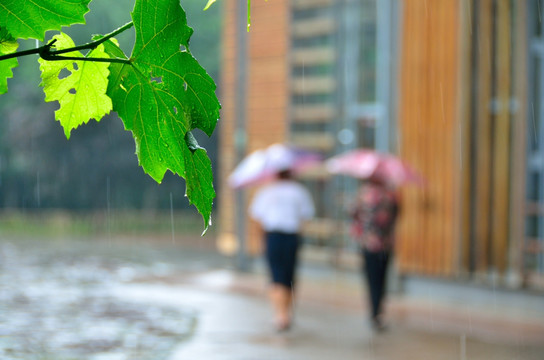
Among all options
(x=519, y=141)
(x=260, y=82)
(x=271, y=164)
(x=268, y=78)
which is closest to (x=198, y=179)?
(x=271, y=164)

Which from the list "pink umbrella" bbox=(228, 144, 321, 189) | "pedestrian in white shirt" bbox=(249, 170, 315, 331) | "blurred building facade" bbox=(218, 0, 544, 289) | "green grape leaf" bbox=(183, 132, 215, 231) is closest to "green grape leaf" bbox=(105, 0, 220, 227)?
"green grape leaf" bbox=(183, 132, 215, 231)

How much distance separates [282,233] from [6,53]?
29.7 ft

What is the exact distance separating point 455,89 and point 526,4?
145 centimetres

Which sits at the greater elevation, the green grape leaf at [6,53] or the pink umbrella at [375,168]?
the green grape leaf at [6,53]

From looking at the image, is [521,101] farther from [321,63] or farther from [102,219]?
[102,219]

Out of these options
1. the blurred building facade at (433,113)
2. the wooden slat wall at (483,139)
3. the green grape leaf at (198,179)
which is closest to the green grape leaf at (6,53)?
the green grape leaf at (198,179)

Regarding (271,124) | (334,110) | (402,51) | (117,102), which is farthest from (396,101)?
(117,102)

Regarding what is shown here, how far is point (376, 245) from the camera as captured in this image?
9.98 m

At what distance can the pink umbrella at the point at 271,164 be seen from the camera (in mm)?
10367

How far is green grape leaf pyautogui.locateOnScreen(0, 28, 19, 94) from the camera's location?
3.22ft

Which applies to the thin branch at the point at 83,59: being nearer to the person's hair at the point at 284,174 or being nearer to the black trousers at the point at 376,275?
the black trousers at the point at 376,275

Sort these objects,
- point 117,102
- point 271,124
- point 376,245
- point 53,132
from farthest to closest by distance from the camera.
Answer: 1. point 53,132
2. point 271,124
3. point 376,245
4. point 117,102

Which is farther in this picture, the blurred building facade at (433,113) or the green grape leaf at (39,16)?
the blurred building facade at (433,113)

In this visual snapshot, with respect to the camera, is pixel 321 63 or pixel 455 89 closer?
pixel 455 89
